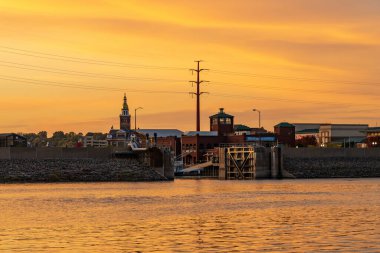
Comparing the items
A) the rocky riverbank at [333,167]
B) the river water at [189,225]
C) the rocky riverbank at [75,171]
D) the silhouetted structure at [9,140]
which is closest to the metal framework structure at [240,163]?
the rocky riverbank at [333,167]

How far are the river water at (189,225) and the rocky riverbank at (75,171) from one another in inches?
2062

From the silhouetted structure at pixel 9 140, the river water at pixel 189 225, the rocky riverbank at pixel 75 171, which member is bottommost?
the river water at pixel 189 225

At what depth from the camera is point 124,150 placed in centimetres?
15488

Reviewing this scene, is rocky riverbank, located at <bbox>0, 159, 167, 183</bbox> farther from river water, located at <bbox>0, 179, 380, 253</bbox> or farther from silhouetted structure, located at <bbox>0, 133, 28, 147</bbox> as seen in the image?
river water, located at <bbox>0, 179, 380, 253</bbox>

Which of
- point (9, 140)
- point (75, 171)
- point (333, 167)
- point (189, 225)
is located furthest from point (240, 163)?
point (189, 225)

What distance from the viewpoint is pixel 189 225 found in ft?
180

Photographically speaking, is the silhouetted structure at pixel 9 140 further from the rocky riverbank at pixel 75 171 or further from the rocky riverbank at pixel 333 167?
the rocky riverbank at pixel 333 167

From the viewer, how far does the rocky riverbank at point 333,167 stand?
172500mm

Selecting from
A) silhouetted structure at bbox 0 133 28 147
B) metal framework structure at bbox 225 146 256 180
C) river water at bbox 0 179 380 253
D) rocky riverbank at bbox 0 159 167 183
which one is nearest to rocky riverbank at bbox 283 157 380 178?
metal framework structure at bbox 225 146 256 180

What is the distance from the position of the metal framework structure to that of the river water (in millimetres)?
82459

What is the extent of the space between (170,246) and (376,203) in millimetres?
37799

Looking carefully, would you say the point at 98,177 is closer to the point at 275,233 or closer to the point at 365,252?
the point at 275,233

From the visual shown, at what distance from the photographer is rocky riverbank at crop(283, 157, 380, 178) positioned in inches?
6791

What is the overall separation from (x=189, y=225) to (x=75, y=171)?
292 feet
